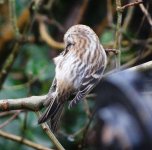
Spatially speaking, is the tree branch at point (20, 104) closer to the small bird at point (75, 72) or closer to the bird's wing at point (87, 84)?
the small bird at point (75, 72)

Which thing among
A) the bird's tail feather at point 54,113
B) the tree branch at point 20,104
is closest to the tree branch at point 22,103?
the tree branch at point 20,104

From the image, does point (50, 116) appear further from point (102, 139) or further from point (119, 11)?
point (102, 139)

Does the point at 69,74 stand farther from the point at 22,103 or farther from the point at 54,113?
the point at 22,103

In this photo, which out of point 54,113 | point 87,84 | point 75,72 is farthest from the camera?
point 75,72

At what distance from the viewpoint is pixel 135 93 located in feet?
4.13

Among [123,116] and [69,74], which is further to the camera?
[69,74]

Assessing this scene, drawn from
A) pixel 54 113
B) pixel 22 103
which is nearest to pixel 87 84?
pixel 54 113

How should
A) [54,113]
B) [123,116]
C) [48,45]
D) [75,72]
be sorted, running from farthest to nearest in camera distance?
[48,45] < [75,72] < [54,113] < [123,116]

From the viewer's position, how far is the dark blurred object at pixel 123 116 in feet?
3.95

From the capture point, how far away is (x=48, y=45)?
4504mm

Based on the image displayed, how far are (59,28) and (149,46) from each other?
34.7 inches

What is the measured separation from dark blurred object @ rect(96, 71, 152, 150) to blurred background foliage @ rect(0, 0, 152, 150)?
182 centimetres

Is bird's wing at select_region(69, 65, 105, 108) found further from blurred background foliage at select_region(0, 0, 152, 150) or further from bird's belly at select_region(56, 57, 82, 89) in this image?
blurred background foliage at select_region(0, 0, 152, 150)

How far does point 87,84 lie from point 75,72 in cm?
13
